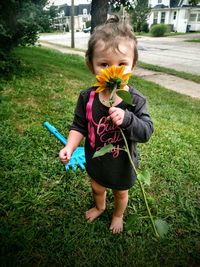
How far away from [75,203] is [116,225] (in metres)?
0.42

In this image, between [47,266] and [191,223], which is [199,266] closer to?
[191,223]

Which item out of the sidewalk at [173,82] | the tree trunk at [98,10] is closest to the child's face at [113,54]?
the sidewalk at [173,82]

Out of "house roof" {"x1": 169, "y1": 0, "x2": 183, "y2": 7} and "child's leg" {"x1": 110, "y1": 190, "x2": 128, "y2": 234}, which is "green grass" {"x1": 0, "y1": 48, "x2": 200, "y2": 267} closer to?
"child's leg" {"x1": 110, "y1": 190, "x2": 128, "y2": 234}

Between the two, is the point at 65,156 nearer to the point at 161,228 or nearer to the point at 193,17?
the point at 161,228

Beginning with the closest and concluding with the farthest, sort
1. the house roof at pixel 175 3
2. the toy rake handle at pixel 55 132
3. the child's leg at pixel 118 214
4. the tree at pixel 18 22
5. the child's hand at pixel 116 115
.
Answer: the child's hand at pixel 116 115 → the child's leg at pixel 118 214 → the toy rake handle at pixel 55 132 → the tree at pixel 18 22 → the house roof at pixel 175 3

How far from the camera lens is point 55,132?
326cm

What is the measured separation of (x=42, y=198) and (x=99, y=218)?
0.49 m

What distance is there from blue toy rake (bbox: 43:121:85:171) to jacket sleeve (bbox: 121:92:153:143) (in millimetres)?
1228

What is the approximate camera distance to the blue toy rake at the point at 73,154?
2709 mm

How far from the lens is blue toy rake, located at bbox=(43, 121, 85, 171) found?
2709 millimetres

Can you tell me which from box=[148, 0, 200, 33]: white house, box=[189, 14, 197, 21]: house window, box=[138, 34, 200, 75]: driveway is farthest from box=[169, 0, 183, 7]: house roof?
box=[138, 34, 200, 75]: driveway

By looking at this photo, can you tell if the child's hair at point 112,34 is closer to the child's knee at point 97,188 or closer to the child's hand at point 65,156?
the child's hand at point 65,156

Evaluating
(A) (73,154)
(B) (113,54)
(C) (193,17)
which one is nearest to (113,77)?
(B) (113,54)

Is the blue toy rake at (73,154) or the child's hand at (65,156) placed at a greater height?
the child's hand at (65,156)
